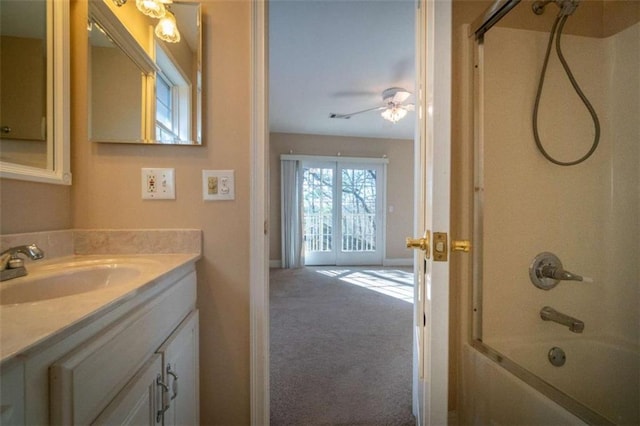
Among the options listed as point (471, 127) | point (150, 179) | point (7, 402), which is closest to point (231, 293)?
point (150, 179)

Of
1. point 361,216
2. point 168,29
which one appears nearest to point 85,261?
point 168,29

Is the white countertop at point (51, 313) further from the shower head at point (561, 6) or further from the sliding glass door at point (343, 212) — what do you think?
the sliding glass door at point (343, 212)

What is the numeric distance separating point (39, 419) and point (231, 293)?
0.66m

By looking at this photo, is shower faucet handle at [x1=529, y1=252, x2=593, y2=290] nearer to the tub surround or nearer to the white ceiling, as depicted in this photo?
the tub surround

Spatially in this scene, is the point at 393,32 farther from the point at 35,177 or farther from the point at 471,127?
the point at 35,177

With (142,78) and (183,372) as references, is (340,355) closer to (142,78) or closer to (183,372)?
(183,372)

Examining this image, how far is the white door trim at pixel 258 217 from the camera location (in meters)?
1.03

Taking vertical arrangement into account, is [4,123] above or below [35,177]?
above

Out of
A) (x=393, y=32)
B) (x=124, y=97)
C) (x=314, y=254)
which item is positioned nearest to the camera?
(x=124, y=97)

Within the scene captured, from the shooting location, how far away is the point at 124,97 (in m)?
1.03

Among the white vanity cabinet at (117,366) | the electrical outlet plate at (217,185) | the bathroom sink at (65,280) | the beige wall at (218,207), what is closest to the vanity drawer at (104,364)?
the white vanity cabinet at (117,366)

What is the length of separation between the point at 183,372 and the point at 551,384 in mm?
1453

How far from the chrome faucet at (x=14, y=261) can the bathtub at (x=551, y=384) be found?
153 centimetres

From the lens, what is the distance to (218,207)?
1052 mm
